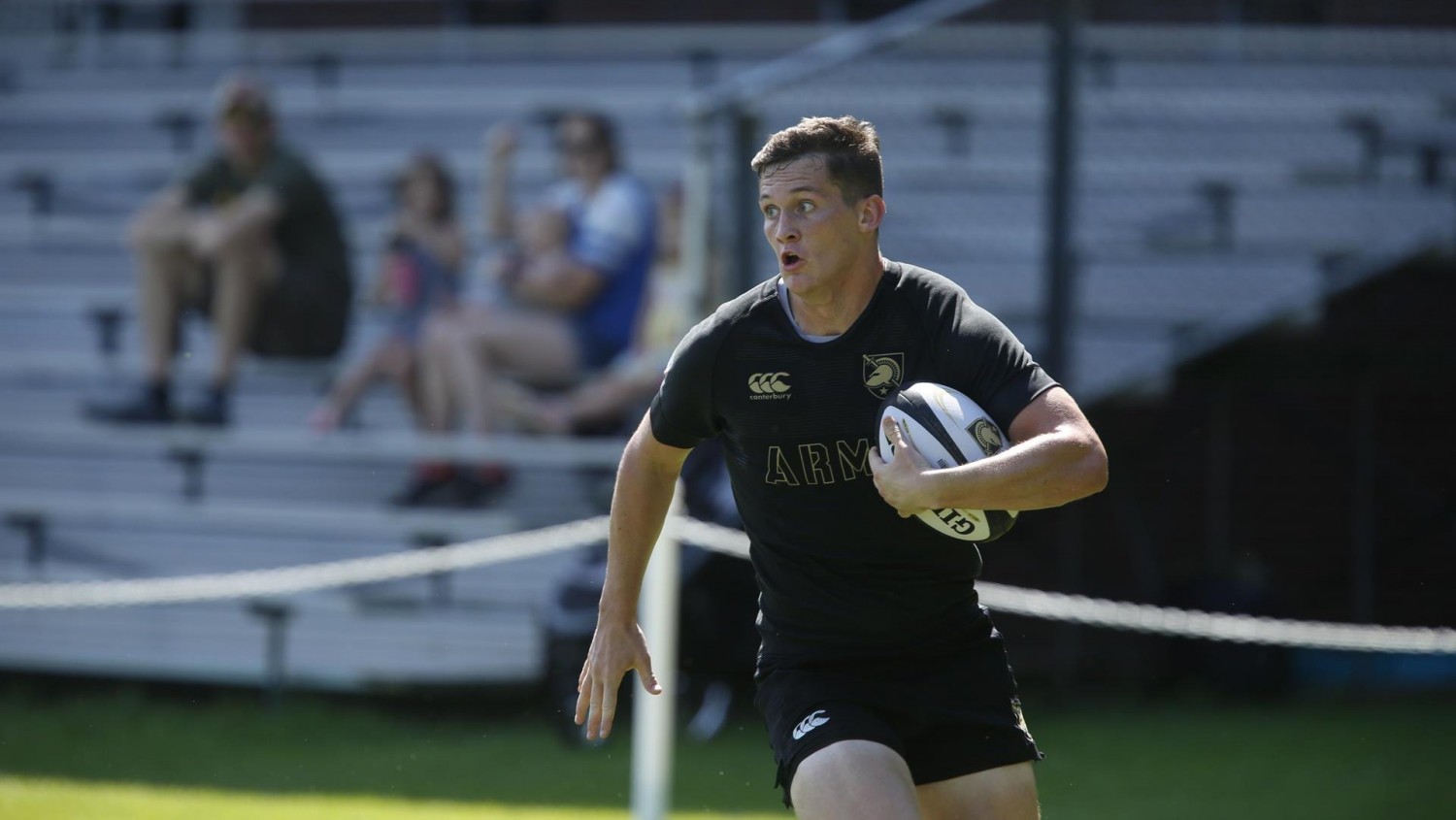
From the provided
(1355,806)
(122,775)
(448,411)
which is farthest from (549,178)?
(1355,806)

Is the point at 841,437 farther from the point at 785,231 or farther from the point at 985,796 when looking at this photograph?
the point at 985,796

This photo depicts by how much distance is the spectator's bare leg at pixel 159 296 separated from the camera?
36.4 feet

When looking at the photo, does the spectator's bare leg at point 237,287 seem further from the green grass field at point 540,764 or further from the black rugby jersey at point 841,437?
the black rugby jersey at point 841,437

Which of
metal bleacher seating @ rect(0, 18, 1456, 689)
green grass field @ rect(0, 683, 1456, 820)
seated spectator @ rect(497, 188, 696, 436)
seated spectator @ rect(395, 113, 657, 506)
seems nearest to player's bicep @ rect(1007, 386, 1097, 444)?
green grass field @ rect(0, 683, 1456, 820)

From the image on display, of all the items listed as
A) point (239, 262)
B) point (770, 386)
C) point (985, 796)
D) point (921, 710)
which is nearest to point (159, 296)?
point (239, 262)

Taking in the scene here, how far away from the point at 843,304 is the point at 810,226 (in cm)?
21

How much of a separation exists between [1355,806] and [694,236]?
4209mm

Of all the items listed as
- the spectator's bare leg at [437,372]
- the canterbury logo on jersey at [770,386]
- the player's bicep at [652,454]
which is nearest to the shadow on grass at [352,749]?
the spectator's bare leg at [437,372]

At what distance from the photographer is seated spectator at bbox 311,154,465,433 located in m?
10.6

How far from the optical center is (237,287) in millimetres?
10852

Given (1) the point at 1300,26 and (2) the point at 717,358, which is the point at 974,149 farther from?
(2) the point at 717,358

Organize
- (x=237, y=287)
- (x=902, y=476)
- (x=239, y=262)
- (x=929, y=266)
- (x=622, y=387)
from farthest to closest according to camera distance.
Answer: (x=237, y=287)
(x=239, y=262)
(x=929, y=266)
(x=622, y=387)
(x=902, y=476)

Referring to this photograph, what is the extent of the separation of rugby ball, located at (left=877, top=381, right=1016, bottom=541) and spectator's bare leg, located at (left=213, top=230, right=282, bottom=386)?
25.3 ft

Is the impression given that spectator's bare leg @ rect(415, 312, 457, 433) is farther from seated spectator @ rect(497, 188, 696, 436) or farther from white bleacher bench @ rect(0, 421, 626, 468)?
seated spectator @ rect(497, 188, 696, 436)
